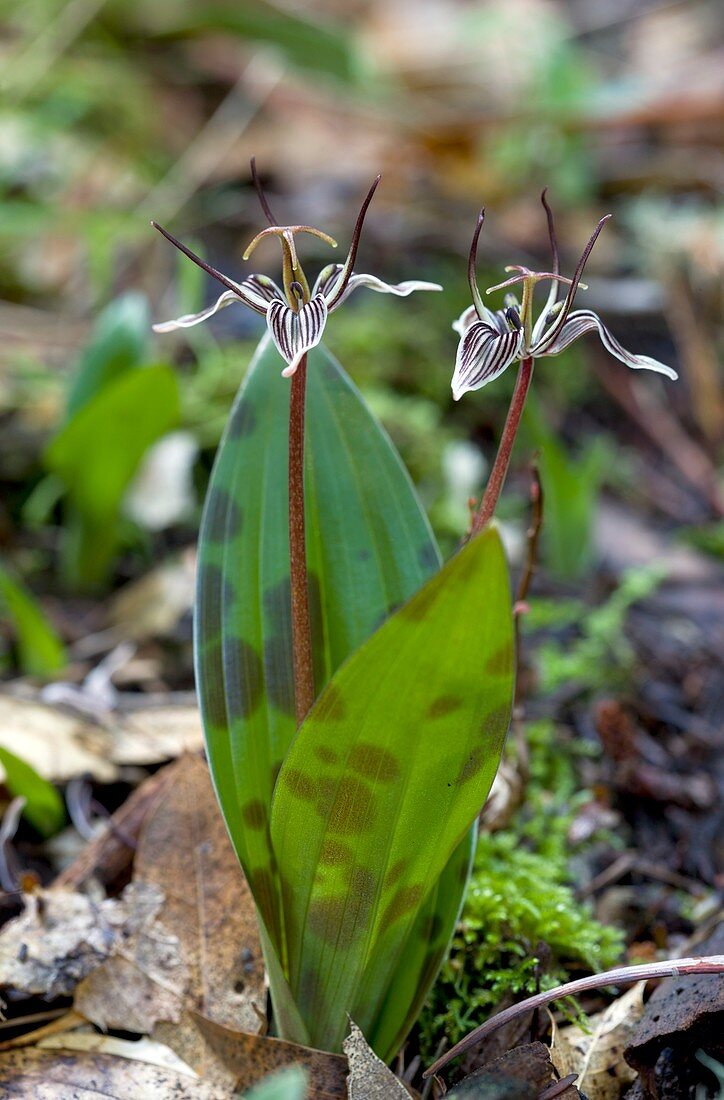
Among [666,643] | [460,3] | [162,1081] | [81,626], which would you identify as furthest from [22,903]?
[460,3]

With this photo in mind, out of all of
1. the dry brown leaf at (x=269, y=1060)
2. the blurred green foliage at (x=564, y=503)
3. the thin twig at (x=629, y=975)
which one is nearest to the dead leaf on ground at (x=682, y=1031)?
the thin twig at (x=629, y=975)

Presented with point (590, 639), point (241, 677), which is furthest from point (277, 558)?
point (590, 639)

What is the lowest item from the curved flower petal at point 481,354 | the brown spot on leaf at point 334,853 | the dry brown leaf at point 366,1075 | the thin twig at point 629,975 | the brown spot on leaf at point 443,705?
the dry brown leaf at point 366,1075

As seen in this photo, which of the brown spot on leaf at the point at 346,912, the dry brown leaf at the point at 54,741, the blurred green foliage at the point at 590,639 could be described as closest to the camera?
the brown spot on leaf at the point at 346,912

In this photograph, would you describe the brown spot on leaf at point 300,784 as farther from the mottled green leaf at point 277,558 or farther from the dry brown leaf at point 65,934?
the dry brown leaf at point 65,934

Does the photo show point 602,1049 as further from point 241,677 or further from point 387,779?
point 241,677

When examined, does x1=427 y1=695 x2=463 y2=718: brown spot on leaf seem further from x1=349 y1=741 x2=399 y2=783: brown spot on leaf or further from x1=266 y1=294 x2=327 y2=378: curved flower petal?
x1=266 y1=294 x2=327 y2=378: curved flower petal

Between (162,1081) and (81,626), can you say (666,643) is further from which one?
(162,1081)
